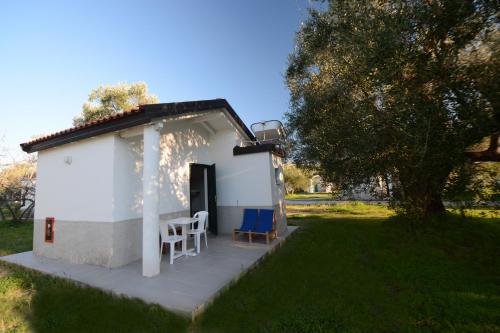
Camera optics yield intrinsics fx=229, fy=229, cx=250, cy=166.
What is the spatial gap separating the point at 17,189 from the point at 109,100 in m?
10.9

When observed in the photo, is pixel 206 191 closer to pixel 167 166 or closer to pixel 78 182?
pixel 167 166

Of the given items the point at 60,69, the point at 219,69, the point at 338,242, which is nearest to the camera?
the point at 338,242

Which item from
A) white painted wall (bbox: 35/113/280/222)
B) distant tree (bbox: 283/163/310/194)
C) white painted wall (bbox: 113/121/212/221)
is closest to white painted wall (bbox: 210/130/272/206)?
white painted wall (bbox: 35/113/280/222)

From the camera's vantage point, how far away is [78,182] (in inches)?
258

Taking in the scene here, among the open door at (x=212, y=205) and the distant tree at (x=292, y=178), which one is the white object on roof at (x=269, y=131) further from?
the distant tree at (x=292, y=178)

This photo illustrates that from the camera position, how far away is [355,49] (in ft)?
16.9

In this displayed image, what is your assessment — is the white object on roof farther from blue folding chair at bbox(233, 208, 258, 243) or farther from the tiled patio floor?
the tiled patio floor

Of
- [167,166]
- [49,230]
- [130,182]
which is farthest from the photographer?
[167,166]

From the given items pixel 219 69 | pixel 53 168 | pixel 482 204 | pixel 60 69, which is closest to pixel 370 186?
pixel 482 204

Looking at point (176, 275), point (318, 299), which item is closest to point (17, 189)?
point (176, 275)

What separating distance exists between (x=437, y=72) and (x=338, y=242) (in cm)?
601

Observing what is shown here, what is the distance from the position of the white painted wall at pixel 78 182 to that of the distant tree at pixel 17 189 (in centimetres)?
1183

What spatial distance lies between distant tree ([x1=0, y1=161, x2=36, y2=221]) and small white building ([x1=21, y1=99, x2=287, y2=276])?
1152 cm

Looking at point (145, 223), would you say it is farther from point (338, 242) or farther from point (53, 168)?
point (338, 242)
